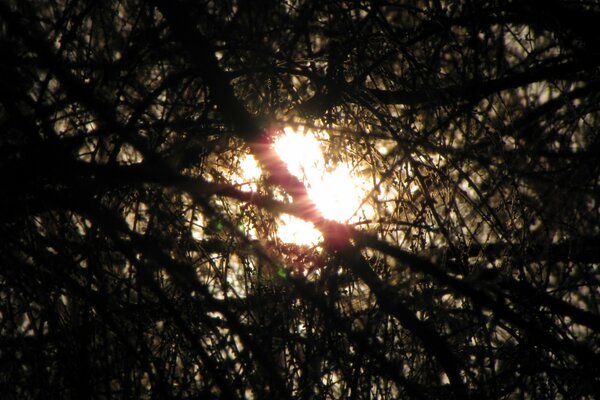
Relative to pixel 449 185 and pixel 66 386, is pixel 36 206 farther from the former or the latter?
Result: pixel 449 185

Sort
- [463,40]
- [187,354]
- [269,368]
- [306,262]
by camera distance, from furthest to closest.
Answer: [463,40] < [187,354] < [306,262] < [269,368]

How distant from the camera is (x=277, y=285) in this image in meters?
Result: 1.95

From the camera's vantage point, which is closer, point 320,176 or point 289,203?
point 289,203

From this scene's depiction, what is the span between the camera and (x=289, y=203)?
147cm

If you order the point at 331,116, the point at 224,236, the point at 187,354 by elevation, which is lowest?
the point at 187,354

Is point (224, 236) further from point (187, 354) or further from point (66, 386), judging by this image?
point (66, 386)

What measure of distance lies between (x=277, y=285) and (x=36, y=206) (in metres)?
0.76

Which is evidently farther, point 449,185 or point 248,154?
point 248,154

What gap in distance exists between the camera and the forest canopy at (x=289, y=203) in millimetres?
1562

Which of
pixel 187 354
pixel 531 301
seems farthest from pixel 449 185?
pixel 187 354

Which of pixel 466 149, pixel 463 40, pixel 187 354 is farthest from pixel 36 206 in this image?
pixel 463 40

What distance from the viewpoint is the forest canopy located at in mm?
1562

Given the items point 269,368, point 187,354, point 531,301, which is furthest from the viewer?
point 187,354

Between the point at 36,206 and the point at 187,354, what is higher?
the point at 36,206
